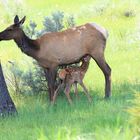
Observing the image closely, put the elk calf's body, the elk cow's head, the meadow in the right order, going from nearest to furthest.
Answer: the meadow, the elk calf's body, the elk cow's head

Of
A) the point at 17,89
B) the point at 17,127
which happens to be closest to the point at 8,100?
the point at 17,127

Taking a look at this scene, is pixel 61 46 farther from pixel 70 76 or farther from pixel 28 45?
pixel 70 76

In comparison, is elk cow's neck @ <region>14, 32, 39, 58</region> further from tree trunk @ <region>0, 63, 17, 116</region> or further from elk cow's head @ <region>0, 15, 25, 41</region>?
tree trunk @ <region>0, 63, 17, 116</region>

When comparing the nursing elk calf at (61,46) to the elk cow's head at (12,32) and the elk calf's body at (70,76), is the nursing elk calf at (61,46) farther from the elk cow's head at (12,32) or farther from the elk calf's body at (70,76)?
the elk calf's body at (70,76)

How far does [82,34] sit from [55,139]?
21.5 feet

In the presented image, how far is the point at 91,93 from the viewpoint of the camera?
12992mm

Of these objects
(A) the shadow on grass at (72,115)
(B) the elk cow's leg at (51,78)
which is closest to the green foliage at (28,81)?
(B) the elk cow's leg at (51,78)

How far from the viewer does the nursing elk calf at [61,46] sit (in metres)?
13.1

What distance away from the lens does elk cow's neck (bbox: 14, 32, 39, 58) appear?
1313 centimetres

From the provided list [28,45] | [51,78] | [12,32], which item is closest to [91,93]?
[51,78]

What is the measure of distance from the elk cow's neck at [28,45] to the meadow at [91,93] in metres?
0.96

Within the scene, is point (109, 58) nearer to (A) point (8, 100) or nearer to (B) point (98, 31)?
(B) point (98, 31)

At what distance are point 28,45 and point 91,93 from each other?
5.55 feet

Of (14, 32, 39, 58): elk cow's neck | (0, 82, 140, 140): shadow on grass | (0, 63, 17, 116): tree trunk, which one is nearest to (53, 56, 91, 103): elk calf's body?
(0, 82, 140, 140): shadow on grass
